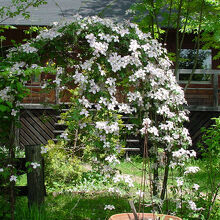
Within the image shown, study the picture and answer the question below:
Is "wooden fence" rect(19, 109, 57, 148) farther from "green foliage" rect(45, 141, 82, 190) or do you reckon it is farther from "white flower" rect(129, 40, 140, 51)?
"white flower" rect(129, 40, 140, 51)

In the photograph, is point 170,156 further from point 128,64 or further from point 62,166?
point 62,166

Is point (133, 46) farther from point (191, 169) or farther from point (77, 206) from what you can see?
point (77, 206)

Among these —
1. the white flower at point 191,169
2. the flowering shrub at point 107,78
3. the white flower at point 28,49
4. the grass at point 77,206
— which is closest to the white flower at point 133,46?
the flowering shrub at point 107,78

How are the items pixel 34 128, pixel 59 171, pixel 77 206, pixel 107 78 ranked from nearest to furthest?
pixel 107 78 → pixel 77 206 → pixel 59 171 → pixel 34 128

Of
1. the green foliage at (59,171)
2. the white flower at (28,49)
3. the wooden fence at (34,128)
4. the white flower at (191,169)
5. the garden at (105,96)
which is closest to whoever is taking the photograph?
the garden at (105,96)

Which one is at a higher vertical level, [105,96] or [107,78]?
[107,78]

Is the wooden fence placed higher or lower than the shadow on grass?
higher

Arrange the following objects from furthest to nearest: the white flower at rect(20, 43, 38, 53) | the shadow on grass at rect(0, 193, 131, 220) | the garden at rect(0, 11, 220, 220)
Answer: the shadow on grass at rect(0, 193, 131, 220) → the white flower at rect(20, 43, 38, 53) → the garden at rect(0, 11, 220, 220)

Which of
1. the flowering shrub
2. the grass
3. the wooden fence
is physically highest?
the flowering shrub

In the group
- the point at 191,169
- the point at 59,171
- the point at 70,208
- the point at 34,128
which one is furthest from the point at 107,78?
the point at 34,128

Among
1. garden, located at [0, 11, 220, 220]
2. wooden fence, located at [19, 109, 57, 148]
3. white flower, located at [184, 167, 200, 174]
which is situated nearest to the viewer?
garden, located at [0, 11, 220, 220]

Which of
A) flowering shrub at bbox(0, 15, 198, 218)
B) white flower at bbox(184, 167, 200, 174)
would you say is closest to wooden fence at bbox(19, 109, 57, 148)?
flowering shrub at bbox(0, 15, 198, 218)

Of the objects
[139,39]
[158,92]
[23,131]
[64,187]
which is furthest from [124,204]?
[23,131]

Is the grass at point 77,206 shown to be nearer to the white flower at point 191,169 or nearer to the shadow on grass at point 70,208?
the shadow on grass at point 70,208
